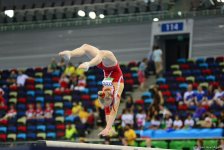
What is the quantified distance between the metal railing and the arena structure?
0.04 m

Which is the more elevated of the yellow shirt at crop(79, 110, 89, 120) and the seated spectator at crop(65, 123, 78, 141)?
the yellow shirt at crop(79, 110, 89, 120)

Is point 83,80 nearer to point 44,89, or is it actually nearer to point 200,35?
point 44,89

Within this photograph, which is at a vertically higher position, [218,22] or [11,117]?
[218,22]

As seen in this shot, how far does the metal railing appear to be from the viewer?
84.8 feet

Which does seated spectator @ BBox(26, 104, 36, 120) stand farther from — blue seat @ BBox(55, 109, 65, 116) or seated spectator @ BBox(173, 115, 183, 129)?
seated spectator @ BBox(173, 115, 183, 129)

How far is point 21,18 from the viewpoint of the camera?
1155 inches

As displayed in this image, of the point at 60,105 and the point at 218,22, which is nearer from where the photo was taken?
the point at 60,105

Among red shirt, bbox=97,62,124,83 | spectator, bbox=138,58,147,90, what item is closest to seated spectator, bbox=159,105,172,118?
spectator, bbox=138,58,147,90

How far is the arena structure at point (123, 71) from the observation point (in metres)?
19.8

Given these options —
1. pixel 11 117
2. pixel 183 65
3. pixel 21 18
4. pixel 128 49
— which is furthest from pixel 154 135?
pixel 21 18

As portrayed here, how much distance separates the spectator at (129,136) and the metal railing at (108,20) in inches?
309

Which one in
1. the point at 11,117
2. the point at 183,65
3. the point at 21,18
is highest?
the point at 21,18

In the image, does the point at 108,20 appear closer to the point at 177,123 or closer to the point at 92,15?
the point at 92,15

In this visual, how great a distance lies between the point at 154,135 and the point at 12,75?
9.83 m
